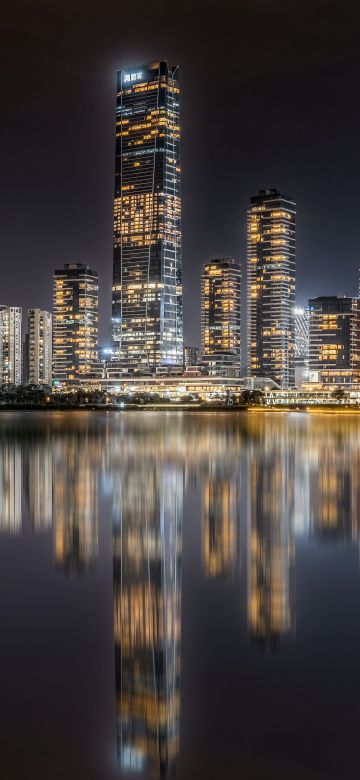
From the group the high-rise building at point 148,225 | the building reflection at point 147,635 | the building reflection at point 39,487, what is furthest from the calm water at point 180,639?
the high-rise building at point 148,225

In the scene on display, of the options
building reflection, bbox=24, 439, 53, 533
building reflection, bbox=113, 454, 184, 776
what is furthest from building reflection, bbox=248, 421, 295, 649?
building reflection, bbox=24, 439, 53, 533

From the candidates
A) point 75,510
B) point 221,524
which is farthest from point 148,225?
point 221,524

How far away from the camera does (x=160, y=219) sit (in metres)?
184

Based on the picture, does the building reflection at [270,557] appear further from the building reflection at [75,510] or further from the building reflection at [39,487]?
the building reflection at [39,487]

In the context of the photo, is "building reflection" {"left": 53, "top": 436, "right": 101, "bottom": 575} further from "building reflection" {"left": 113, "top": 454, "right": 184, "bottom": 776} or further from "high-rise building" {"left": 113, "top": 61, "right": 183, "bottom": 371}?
"high-rise building" {"left": 113, "top": 61, "right": 183, "bottom": 371}

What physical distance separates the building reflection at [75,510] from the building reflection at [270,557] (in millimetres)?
2891

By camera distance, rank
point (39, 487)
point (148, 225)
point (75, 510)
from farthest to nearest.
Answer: point (148, 225) → point (39, 487) → point (75, 510)

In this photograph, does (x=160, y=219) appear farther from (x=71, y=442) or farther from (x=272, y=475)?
(x=272, y=475)

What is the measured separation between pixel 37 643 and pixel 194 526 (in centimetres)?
872

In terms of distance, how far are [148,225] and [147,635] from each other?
7056 inches

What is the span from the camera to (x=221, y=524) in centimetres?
1883

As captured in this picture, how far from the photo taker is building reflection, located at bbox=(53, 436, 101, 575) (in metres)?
15.4

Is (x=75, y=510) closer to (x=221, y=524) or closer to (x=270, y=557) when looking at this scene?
(x=221, y=524)

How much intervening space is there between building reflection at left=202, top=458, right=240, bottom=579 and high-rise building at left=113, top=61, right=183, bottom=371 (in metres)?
157
